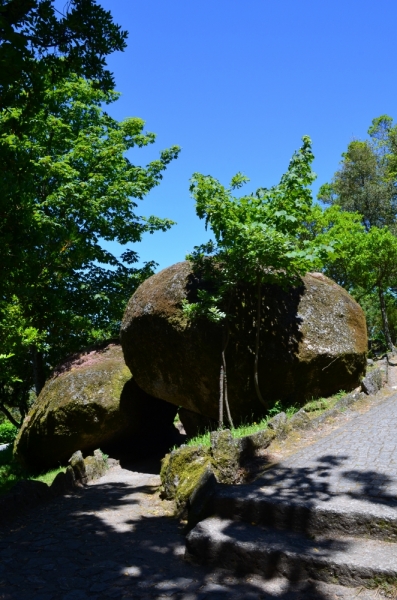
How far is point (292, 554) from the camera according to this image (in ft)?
14.5

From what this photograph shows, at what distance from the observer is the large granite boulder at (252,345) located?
964 centimetres

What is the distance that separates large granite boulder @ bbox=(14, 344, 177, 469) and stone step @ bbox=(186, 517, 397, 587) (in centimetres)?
696

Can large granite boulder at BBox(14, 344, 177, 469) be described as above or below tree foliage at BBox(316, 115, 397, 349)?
below

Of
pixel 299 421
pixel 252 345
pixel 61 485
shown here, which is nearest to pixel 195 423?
pixel 252 345

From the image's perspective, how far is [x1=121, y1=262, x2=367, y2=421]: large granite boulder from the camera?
964 cm

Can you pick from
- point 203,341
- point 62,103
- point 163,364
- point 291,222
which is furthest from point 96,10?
point 62,103

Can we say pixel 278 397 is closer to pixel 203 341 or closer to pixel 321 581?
pixel 203 341

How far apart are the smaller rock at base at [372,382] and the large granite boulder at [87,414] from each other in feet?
18.1

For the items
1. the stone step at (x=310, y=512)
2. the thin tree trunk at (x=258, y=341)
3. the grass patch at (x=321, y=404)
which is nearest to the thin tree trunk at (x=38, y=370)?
the thin tree trunk at (x=258, y=341)

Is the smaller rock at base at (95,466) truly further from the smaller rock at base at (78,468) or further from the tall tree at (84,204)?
the tall tree at (84,204)

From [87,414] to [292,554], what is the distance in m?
8.15

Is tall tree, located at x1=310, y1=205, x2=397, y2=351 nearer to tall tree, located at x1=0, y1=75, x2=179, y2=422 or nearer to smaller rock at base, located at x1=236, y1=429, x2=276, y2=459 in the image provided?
tall tree, located at x1=0, y1=75, x2=179, y2=422

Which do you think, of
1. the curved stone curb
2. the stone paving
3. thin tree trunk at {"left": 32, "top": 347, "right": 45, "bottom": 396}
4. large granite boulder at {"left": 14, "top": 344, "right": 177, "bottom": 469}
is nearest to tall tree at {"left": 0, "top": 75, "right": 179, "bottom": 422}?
thin tree trunk at {"left": 32, "top": 347, "right": 45, "bottom": 396}

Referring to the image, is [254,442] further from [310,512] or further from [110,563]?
[110,563]
